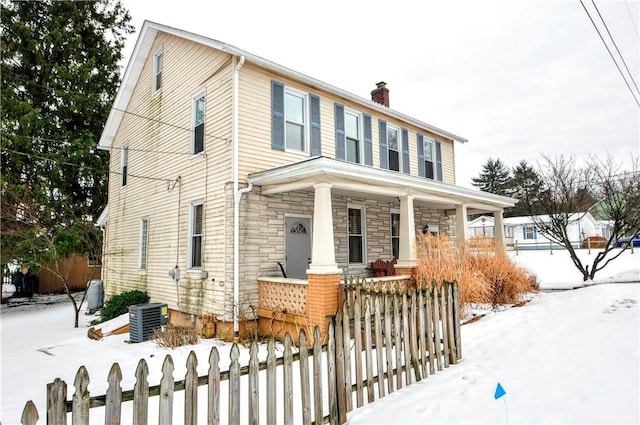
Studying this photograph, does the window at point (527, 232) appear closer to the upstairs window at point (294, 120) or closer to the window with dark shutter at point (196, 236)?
the upstairs window at point (294, 120)

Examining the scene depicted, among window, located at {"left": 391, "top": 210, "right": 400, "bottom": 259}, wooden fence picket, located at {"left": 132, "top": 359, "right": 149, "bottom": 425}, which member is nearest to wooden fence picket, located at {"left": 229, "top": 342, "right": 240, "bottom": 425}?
wooden fence picket, located at {"left": 132, "top": 359, "right": 149, "bottom": 425}

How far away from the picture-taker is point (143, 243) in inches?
496

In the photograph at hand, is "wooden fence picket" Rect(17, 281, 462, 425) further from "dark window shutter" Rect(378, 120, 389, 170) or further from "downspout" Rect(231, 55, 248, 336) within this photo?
"dark window shutter" Rect(378, 120, 389, 170)

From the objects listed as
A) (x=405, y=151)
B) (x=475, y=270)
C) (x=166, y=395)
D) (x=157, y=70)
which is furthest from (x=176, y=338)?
(x=405, y=151)

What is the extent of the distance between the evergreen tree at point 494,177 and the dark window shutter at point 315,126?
47.8m

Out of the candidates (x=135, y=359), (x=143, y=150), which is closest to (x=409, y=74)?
(x=143, y=150)

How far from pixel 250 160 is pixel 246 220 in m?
1.49

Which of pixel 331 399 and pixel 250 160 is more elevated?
pixel 250 160

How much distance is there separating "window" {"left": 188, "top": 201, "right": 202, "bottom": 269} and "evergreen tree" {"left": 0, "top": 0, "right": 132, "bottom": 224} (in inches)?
395

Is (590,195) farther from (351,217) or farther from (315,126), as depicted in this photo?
(315,126)

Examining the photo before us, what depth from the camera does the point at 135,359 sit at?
7.62 metres

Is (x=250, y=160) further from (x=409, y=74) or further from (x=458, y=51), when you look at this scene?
(x=409, y=74)

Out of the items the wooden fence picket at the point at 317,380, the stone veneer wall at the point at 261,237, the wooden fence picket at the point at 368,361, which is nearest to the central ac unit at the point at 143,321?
the stone veneer wall at the point at 261,237

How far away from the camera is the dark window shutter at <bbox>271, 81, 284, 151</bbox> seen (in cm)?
964
